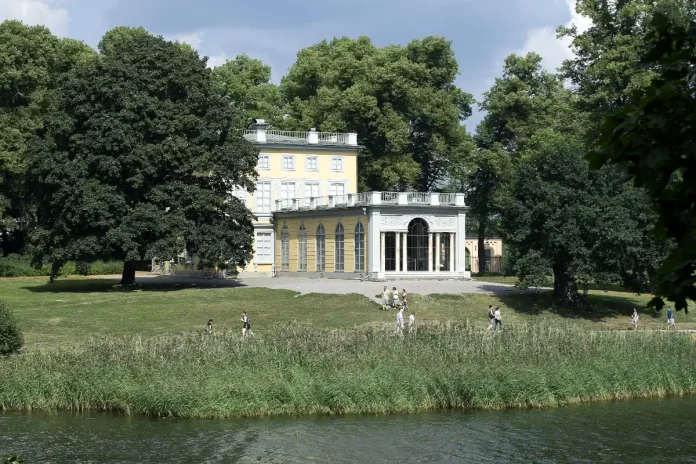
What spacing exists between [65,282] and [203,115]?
13.8m

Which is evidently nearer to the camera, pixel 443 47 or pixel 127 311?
pixel 127 311

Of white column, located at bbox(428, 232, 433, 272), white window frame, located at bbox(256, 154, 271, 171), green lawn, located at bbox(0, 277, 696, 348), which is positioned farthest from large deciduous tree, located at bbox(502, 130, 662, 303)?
white window frame, located at bbox(256, 154, 271, 171)

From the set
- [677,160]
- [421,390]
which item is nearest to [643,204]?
[421,390]

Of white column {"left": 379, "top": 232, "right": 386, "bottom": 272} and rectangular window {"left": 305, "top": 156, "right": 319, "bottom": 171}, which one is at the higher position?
rectangular window {"left": 305, "top": 156, "right": 319, "bottom": 171}

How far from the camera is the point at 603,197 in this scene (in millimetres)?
43250

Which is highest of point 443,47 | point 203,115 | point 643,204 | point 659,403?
point 443,47

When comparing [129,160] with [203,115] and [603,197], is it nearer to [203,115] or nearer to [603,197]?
[203,115]

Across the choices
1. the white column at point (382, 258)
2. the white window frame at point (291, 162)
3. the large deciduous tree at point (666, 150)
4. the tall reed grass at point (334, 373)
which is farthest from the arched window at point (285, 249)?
the large deciduous tree at point (666, 150)

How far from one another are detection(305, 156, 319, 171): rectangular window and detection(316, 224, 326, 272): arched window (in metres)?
7.77

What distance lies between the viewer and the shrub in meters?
28.3

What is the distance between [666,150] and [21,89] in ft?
192

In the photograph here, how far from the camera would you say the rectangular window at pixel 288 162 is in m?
65.2

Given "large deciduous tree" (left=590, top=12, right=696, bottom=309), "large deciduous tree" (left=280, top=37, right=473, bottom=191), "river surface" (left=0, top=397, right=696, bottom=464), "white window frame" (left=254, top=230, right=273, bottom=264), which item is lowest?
"river surface" (left=0, top=397, right=696, bottom=464)

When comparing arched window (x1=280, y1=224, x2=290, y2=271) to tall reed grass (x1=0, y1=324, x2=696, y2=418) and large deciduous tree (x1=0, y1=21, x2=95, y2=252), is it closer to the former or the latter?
large deciduous tree (x1=0, y1=21, x2=95, y2=252)
